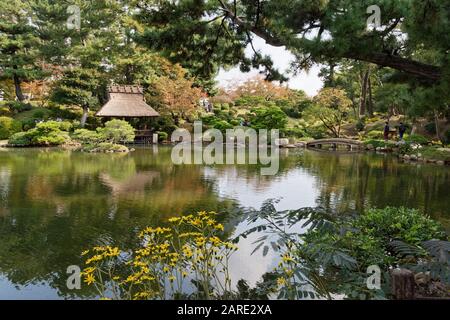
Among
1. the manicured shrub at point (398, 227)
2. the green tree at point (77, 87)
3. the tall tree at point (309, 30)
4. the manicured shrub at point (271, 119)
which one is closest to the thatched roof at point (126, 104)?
the green tree at point (77, 87)

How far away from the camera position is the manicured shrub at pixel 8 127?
2216 cm

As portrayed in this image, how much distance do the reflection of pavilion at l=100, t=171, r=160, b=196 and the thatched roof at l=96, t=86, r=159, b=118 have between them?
11837 millimetres

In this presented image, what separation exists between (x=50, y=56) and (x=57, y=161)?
12633 millimetres

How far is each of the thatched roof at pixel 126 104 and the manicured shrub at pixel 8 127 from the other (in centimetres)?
465

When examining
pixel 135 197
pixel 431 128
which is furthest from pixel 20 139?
pixel 431 128

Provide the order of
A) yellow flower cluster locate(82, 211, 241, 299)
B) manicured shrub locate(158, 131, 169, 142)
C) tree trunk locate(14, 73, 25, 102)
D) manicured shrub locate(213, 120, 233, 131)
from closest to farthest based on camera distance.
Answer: yellow flower cluster locate(82, 211, 241, 299) < manicured shrub locate(158, 131, 169, 142) < manicured shrub locate(213, 120, 233, 131) < tree trunk locate(14, 73, 25, 102)

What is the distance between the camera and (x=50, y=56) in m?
24.3

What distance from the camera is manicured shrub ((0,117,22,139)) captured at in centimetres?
2216

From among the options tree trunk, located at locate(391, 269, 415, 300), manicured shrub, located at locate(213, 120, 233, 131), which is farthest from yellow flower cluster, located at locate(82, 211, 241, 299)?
manicured shrub, located at locate(213, 120, 233, 131)

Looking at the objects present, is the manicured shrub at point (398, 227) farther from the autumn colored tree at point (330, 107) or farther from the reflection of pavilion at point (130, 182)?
the autumn colored tree at point (330, 107)

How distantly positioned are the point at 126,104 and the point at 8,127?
664 centimetres

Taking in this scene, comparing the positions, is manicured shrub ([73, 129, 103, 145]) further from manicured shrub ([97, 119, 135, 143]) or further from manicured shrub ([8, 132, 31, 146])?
manicured shrub ([8, 132, 31, 146])

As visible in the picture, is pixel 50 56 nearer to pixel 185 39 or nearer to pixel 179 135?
pixel 179 135

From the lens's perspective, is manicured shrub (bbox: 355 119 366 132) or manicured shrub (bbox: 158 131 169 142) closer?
manicured shrub (bbox: 158 131 169 142)
